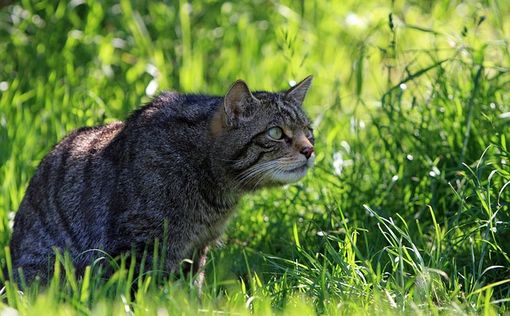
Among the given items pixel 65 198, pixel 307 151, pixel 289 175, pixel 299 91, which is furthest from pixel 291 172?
pixel 65 198

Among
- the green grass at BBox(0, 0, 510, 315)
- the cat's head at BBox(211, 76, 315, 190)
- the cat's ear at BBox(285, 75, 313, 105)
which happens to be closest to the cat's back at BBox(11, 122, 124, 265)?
the green grass at BBox(0, 0, 510, 315)

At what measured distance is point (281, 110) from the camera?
4.22 metres

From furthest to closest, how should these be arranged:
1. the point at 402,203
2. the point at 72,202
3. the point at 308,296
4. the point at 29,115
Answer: the point at 29,115 → the point at 402,203 → the point at 72,202 → the point at 308,296

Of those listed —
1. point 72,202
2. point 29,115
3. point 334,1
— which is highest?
point 334,1

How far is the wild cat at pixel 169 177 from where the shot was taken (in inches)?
157

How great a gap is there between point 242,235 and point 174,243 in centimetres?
91

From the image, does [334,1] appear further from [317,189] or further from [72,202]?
[72,202]

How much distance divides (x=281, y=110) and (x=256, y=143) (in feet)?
0.73

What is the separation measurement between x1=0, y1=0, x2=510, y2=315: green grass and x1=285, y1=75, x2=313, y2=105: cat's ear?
52cm

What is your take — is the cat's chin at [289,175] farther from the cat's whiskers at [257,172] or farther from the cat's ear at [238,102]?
the cat's ear at [238,102]

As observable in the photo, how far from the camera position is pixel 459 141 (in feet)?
15.9

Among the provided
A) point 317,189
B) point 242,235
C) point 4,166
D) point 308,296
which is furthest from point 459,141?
point 4,166

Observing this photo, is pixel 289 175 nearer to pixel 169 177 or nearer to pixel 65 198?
pixel 169 177

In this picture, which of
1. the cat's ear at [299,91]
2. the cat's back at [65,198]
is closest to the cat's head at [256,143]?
the cat's ear at [299,91]
